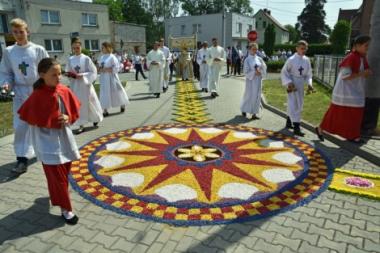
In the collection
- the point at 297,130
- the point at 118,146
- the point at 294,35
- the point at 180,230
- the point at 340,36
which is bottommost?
the point at 180,230

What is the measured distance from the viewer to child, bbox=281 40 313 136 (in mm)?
7547

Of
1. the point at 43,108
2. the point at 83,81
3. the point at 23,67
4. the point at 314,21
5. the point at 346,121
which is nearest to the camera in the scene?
the point at 43,108

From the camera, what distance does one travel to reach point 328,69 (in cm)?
1625

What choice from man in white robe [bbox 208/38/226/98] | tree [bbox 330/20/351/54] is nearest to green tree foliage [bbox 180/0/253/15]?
tree [bbox 330/20/351/54]

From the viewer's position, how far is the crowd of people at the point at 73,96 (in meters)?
3.80

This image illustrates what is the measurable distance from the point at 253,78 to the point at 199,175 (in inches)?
185

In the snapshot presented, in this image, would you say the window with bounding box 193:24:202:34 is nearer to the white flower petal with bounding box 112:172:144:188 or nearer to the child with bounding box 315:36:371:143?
the child with bounding box 315:36:371:143

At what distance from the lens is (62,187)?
3914 millimetres

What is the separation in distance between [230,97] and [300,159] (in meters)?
7.56

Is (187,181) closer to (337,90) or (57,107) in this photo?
(57,107)

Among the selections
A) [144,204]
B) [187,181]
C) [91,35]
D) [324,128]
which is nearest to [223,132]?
[324,128]

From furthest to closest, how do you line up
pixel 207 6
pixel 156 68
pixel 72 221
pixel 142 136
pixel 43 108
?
pixel 207 6 → pixel 156 68 → pixel 142 136 → pixel 72 221 → pixel 43 108

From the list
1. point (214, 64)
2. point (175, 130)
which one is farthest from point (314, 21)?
point (175, 130)

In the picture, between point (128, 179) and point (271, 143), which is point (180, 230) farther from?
point (271, 143)
